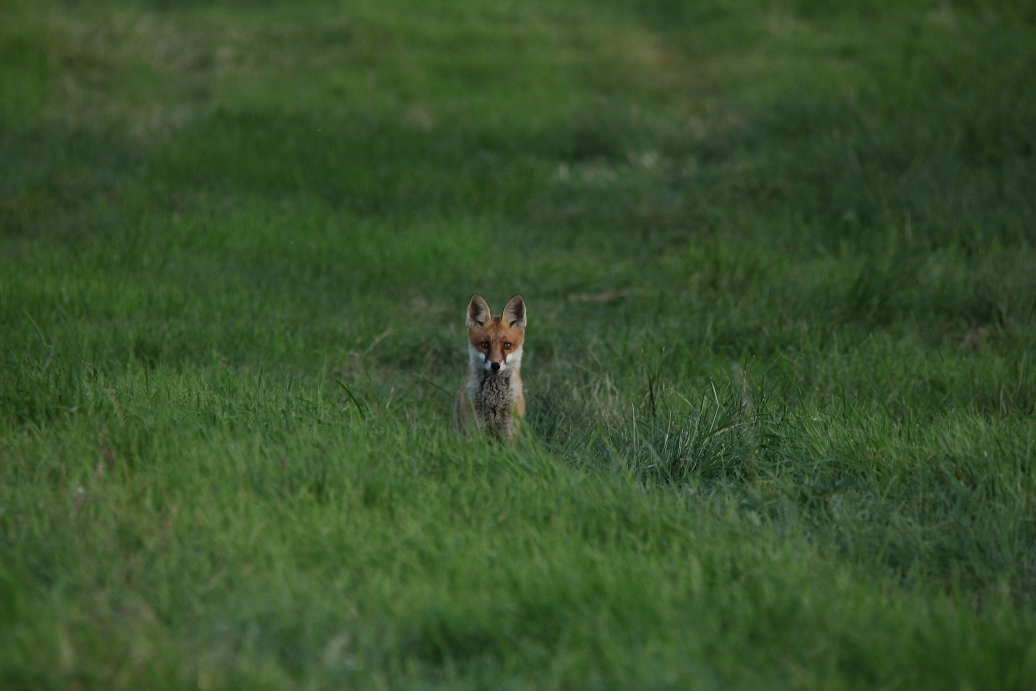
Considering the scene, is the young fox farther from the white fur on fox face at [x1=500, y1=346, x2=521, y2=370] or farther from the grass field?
the grass field

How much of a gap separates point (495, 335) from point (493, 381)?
26 cm

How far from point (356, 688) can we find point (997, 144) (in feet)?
29.5

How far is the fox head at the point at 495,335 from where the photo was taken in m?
5.40

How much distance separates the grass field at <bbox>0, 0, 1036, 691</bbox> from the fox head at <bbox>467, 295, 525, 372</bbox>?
41 cm

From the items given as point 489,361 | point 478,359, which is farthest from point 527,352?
point 489,361

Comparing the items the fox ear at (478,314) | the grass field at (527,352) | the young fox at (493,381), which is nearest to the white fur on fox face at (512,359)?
the young fox at (493,381)

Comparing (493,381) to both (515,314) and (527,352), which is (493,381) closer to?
(515,314)

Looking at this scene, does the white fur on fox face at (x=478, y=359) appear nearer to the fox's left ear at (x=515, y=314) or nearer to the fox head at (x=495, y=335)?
the fox head at (x=495, y=335)

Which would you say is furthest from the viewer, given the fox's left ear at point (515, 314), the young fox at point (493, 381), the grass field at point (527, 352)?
the fox's left ear at point (515, 314)

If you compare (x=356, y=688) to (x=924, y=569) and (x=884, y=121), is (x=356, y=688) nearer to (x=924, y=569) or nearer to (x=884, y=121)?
(x=924, y=569)

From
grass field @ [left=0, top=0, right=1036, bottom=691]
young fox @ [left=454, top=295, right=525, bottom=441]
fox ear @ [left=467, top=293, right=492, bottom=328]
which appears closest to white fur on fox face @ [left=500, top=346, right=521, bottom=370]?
young fox @ [left=454, top=295, right=525, bottom=441]

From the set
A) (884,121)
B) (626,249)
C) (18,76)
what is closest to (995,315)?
(626,249)

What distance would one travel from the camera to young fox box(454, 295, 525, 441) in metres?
5.35

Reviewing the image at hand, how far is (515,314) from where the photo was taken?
5.69 m
